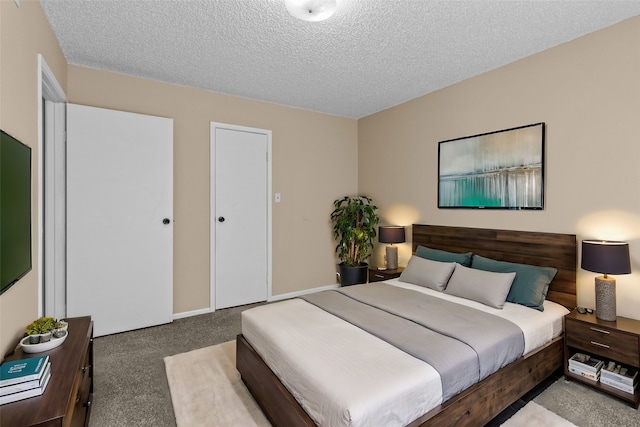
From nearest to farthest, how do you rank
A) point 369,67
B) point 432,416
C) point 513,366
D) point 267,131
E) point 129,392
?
1. point 432,416
2. point 513,366
3. point 129,392
4. point 369,67
5. point 267,131

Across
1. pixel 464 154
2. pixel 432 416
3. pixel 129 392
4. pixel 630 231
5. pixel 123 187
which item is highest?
pixel 464 154

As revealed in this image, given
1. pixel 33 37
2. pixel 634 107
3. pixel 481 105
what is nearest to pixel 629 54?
pixel 634 107

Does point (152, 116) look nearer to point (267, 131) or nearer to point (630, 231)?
point (267, 131)

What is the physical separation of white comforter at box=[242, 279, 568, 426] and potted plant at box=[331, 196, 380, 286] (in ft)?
7.13

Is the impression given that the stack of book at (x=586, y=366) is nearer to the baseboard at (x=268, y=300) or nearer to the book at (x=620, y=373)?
the book at (x=620, y=373)

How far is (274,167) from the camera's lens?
4.31 m

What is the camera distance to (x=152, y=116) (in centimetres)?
339

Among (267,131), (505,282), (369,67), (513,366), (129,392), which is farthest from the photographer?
(267,131)

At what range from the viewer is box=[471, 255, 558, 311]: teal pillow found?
2531 millimetres

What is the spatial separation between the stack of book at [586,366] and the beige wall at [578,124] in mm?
439

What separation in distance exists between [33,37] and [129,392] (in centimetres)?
241

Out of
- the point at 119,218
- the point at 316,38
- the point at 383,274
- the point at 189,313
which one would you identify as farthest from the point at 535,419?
the point at 119,218

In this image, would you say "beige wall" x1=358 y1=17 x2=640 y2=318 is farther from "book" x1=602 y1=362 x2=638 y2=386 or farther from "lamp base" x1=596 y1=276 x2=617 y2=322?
"book" x1=602 y1=362 x2=638 y2=386

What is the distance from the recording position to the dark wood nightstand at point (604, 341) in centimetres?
208
